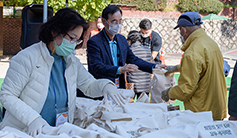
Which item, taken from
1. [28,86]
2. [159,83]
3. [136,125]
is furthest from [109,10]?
[136,125]

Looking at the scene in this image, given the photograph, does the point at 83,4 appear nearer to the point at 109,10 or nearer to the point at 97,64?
the point at 109,10

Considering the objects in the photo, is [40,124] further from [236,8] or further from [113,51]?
[236,8]

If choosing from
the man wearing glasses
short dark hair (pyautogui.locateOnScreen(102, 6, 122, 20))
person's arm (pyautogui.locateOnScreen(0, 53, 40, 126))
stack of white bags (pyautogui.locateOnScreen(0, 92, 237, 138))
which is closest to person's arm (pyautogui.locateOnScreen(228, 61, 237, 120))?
stack of white bags (pyautogui.locateOnScreen(0, 92, 237, 138))

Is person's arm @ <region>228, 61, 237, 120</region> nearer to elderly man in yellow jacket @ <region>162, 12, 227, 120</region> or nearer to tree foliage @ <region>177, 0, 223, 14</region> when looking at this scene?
elderly man in yellow jacket @ <region>162, 12, 227, 120</region>

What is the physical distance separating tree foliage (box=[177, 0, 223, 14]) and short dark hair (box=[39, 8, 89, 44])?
1887cm

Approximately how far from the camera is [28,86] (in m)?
1.86

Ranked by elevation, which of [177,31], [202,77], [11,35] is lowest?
[11,35]

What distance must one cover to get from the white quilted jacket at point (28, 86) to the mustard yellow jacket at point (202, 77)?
3.97 ft

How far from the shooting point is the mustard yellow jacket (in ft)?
8.80

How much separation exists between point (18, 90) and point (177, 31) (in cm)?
1627

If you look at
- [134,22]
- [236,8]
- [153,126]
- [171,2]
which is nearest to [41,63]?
[153,126]

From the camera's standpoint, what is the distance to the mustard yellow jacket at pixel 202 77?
2.68 meters

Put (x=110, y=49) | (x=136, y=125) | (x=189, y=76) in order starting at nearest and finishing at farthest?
(x=136, y=125) < (x=189, y=76) < (x=110, y=49)

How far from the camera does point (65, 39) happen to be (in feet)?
6.65
